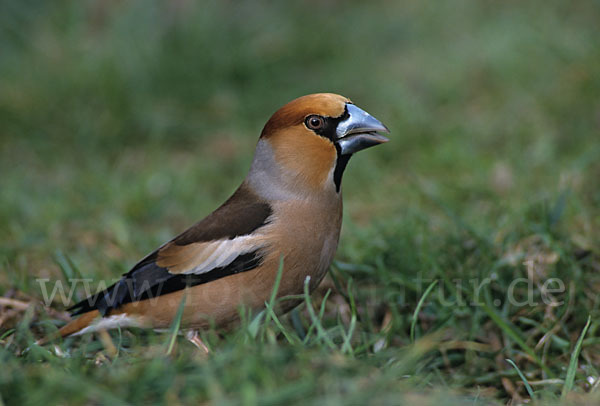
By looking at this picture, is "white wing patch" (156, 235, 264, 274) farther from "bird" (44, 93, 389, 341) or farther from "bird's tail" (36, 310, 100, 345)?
"bird's tail" (36, 310, 100, 345)

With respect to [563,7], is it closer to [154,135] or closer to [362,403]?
[154,135]

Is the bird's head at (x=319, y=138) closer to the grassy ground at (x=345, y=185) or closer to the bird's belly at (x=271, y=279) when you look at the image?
the bird's belly at (x=271, y=279)

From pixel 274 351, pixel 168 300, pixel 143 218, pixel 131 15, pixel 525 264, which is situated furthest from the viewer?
pixel 131 15

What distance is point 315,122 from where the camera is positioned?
3.16 meters

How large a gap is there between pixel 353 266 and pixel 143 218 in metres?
1.94

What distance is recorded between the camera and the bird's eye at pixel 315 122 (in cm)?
315

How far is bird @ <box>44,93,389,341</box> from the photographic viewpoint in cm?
298

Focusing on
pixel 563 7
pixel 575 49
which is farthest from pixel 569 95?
pixel 563 7

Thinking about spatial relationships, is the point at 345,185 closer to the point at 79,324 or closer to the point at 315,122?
the point at 315,122

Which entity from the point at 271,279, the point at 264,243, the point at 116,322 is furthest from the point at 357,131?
the point at 116,322

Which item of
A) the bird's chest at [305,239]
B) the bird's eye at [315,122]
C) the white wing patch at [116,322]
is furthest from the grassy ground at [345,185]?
the bird's eye at [315,122]

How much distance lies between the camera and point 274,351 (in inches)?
87.7

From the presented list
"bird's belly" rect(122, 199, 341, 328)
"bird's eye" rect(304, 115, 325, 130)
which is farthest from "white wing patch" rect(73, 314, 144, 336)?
"bird's eye" rect(304, 115, 325, 130)

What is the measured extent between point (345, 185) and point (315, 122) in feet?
7.90
